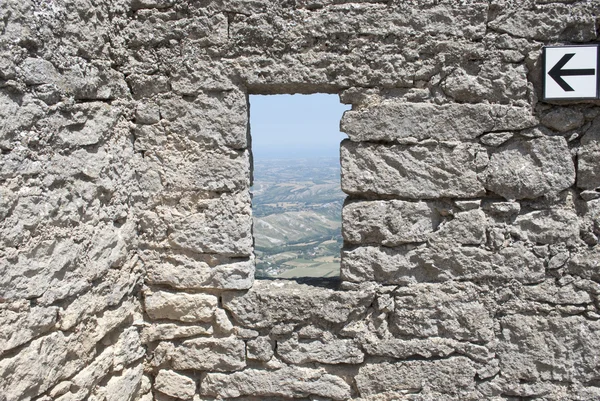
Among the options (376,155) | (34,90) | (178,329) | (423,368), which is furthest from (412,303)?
(34,90)

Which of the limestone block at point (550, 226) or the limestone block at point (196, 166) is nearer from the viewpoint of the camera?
the limestone block at point (550, 226)

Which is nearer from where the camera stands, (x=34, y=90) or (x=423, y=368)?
(x=34, y=90)

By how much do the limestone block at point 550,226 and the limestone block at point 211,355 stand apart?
1.69 m

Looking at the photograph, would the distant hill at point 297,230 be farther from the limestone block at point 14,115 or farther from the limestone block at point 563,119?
the limestone block at point 563,119

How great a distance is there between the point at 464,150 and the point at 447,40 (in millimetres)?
569

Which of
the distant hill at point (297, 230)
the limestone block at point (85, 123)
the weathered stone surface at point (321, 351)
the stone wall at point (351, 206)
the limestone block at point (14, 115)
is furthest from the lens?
the distant hill at point (297, 230)

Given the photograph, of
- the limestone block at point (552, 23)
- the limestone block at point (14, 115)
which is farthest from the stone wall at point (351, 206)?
the limestone block at point (14, 115)

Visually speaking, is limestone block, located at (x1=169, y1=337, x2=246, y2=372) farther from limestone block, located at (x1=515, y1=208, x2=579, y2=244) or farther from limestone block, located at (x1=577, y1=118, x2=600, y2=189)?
limestone block, located at (x1=577, y1=118, x2=600, y2=189)

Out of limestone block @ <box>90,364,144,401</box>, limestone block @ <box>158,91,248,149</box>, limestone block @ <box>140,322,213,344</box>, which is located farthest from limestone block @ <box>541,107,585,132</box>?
limestone block @ <box>90,364,144,401</box>

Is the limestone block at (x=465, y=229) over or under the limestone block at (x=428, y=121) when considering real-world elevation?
under

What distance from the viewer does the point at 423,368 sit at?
304 centimetres

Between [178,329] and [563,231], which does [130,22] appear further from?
[563,231]

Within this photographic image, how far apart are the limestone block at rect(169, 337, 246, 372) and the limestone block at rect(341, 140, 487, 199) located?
3.72ft

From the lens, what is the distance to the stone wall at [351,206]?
274 centimetres
